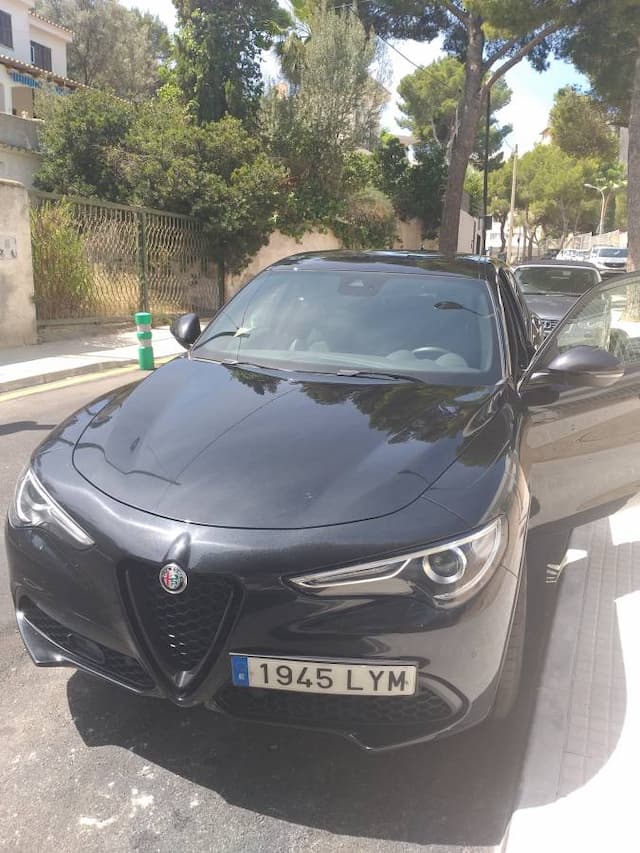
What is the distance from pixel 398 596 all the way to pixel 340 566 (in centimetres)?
17

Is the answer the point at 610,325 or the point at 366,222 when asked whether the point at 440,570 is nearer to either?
the point at 610,325

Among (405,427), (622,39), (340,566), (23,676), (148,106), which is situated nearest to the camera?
(340,566)

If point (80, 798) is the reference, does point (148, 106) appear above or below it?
above

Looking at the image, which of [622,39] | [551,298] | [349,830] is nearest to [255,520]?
[349,830]

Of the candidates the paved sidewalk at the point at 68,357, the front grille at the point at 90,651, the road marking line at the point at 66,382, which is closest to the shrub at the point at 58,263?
the paved sidewalk at the point at 68,357

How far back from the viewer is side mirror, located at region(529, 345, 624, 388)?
10.2 ft

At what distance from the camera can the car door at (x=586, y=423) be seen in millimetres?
3133

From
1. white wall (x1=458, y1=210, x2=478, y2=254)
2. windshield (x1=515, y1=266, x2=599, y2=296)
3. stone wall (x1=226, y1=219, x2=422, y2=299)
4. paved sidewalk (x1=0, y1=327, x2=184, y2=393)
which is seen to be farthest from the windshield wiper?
white wall (x1=458, y1=210, x2=478, y2=254)

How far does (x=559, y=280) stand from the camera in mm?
11344

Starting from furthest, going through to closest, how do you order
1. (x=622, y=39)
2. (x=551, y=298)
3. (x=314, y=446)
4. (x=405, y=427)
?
(x=622, y=39) → (x=551, y=298) → (x=405, y=427) → (x=314, y=446)

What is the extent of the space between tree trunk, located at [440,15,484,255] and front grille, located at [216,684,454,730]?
23010 mm

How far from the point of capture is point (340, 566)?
1.91 metres

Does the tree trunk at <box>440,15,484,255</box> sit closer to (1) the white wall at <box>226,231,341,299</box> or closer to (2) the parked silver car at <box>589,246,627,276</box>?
(1) the white wall at <box>226,231,341,299</box>

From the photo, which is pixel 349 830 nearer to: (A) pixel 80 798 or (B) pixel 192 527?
(A) pixel 80 798
